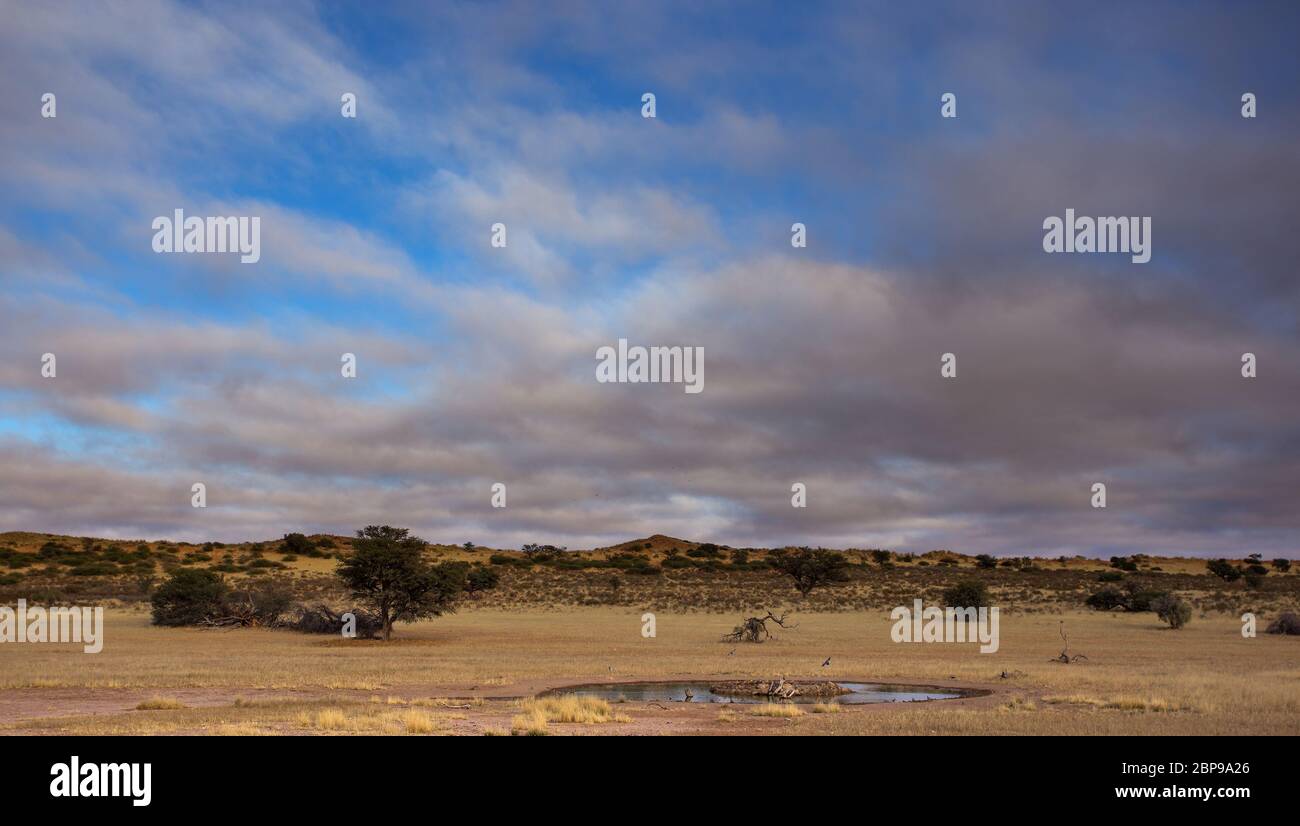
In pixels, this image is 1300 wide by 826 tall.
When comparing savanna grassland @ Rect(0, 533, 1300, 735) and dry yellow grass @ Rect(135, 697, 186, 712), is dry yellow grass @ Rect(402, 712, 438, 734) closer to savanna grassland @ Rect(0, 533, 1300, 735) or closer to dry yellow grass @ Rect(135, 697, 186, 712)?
savanna grassland @ Rect(0, 533, 1300, 735)

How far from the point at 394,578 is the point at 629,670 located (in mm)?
16283

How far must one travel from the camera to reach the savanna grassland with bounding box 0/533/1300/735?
1677 cm

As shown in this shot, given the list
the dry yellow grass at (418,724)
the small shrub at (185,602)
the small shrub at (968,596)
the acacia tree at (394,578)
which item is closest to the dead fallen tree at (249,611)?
the small shrub at (185,602)

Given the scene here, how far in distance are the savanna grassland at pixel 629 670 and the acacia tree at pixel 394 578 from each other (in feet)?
5.53

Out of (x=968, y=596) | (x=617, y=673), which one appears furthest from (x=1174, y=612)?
(x=617, y=673)

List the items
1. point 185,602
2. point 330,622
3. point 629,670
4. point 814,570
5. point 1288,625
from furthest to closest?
point 814,570, point 185,602, point 330,622, point 1288,625, point 629,670

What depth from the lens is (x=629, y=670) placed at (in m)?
27.0

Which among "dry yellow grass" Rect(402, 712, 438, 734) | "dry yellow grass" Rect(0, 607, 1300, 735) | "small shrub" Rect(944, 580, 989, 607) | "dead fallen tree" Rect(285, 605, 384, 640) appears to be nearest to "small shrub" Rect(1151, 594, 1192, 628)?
"dry yellow grass" Rect(0, 607, 1300, 735)

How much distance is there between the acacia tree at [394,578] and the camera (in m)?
40.1

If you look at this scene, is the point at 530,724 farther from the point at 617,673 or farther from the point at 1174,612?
the point at 1174,612

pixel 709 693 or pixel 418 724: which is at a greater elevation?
pixel 418 724

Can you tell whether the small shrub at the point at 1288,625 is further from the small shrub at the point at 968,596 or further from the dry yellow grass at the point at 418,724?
the dry yellow grass at the point at 418,724
